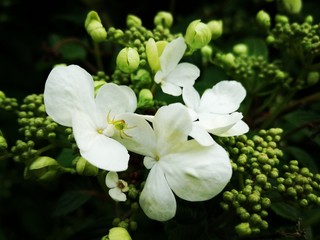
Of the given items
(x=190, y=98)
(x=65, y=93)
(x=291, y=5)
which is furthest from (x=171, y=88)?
(x=291, y=5)

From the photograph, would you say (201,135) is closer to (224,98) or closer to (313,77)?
(224,98)

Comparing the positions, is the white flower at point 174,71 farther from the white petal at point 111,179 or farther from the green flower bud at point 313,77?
the green flower bud at point 313,77

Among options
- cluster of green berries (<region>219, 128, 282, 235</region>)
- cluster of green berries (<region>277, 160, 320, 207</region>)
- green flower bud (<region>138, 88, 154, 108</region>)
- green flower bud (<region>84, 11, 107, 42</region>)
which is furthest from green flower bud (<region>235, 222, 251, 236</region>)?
green flower bud (<region>84, 11, 107, 42</region>)

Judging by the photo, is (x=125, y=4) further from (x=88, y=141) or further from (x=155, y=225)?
(x=88, y=141)

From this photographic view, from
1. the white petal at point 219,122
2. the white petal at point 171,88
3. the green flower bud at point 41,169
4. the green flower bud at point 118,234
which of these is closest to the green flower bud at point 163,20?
the white petal at point 171,88

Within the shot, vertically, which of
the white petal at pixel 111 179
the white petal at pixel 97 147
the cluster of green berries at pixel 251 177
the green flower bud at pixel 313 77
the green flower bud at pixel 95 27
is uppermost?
the green flower bud at pixel 95 27

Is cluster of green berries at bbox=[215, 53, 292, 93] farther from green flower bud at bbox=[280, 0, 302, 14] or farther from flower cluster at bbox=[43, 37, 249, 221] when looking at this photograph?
flower cluster at bbox=[43, 37, 249, 221]
